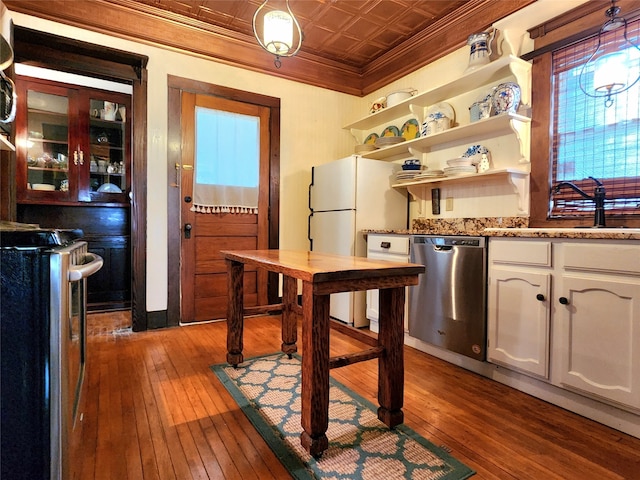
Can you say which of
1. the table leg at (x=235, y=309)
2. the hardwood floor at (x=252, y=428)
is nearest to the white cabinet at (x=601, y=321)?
the hardwood floor at (x=252, y=428)

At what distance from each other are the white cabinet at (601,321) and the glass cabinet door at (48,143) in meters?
4.33

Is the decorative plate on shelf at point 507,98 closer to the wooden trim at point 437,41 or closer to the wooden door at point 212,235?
the wooden trim at point 437,41

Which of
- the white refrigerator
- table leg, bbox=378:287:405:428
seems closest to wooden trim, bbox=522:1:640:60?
the white refrigerator

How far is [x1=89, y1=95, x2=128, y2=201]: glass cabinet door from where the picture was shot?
144 inches

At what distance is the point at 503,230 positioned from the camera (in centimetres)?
198

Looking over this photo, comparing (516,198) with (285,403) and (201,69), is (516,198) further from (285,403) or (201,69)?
(201,69)

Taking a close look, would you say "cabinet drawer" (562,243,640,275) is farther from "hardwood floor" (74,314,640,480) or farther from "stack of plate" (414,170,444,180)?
"stack of plate" (414,170,444,180)

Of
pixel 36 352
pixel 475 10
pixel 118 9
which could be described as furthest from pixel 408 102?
pixel 36 352

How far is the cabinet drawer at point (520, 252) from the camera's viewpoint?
1.78 metres

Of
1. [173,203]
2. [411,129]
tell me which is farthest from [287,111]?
[173,203]

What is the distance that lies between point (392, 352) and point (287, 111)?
9.50ft

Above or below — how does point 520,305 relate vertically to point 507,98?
below

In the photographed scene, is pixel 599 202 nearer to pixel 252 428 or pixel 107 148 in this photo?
pixel 252 428

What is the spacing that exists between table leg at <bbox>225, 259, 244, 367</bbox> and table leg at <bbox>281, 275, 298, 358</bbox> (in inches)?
12.7
